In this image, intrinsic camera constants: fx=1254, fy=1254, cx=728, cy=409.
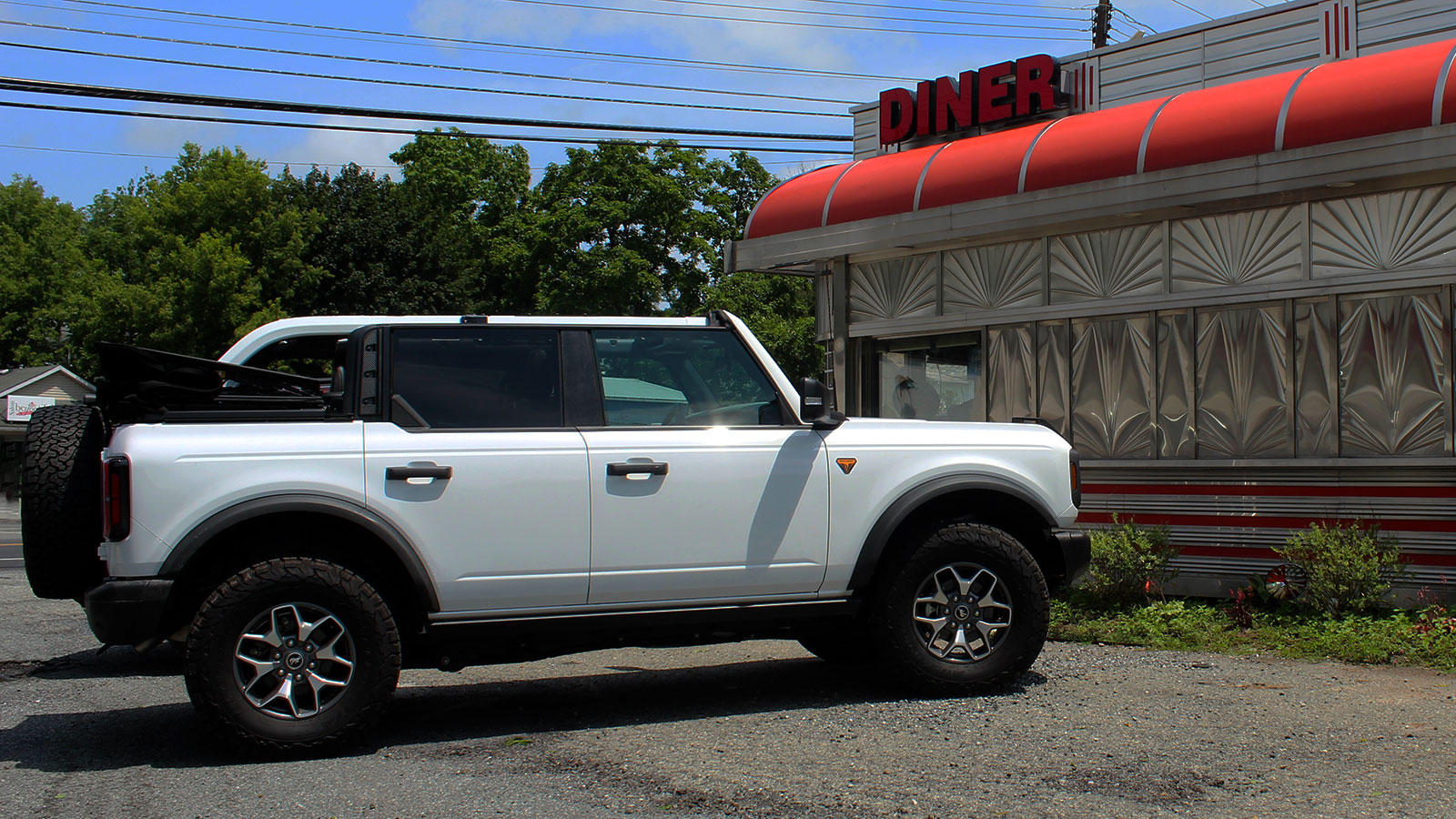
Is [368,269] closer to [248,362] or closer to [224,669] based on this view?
[248,362]

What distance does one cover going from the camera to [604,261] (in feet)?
131

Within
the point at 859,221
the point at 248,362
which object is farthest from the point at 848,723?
the point at 859,221

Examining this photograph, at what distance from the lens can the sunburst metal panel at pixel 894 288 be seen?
11594 mm

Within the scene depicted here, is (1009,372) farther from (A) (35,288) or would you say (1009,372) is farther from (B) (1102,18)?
(A) (35,288)

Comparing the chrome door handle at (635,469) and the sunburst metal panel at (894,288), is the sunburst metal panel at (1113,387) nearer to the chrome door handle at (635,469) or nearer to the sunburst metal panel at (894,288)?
the sunburst metal panel at (894,288)

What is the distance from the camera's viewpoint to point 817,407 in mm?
6039

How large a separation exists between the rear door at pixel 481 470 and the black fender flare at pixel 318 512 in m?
0.05

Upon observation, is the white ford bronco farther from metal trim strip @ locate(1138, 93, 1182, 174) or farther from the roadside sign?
the roadside sign

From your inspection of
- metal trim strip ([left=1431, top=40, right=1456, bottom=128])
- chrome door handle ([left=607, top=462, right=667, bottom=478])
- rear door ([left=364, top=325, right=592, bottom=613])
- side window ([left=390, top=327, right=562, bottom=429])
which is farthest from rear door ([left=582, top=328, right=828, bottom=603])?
metal trim strip ([left=1431, top=40, right=1456, bottom=128])

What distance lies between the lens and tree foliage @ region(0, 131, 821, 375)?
37656 mm

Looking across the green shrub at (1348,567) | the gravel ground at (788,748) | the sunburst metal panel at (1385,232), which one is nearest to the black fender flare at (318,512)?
the gravel ground at (788,748)

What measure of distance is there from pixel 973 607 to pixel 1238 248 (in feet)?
15.1

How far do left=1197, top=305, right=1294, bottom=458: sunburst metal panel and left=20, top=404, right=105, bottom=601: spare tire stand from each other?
759 centimetres

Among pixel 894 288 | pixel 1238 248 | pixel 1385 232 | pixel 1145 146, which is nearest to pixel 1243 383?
pixel 1238 248
